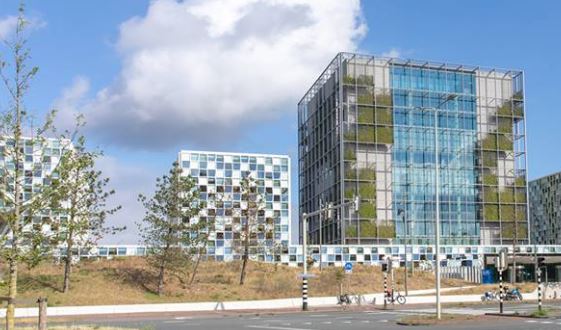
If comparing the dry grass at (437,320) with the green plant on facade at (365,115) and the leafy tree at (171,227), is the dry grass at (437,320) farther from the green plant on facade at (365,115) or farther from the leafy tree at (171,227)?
the green plant on facade at (365,115)

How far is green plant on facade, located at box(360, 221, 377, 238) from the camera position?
10338cm

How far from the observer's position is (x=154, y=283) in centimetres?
5681

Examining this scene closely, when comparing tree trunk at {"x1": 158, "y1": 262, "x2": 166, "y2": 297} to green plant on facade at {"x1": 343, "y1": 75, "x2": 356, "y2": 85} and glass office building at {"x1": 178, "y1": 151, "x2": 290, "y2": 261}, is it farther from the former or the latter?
green plant on facade at {"x1": 343, "y1": 75, "x2": 356, "y2": 85}

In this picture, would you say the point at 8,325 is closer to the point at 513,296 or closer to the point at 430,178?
the point at 513,296

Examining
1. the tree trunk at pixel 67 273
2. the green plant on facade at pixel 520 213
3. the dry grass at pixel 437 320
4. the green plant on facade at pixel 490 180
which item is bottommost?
the dry grass at pixel 437 320

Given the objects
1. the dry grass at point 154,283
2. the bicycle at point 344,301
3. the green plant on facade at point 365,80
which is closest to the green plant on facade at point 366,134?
the green plant on facade at point 365,80

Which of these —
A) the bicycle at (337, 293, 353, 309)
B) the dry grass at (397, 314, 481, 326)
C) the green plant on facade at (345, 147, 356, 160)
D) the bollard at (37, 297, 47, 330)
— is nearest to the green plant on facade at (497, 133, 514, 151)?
the green plant on facade at (345, 147, 356, 160)

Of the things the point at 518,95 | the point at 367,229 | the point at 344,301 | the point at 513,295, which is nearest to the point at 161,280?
the point at 344,301

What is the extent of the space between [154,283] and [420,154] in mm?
61788

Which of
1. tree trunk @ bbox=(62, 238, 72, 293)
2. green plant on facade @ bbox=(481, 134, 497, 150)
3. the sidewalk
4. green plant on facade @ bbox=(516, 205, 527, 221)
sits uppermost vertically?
green plant on facade @ bbox=(481, 134, 497, 150)

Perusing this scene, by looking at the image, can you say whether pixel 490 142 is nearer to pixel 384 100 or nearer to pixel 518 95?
pixel 518 95

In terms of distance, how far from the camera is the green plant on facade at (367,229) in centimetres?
10338

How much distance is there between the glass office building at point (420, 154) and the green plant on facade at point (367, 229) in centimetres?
15

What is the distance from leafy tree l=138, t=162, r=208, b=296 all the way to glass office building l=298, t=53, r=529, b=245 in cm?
5092
